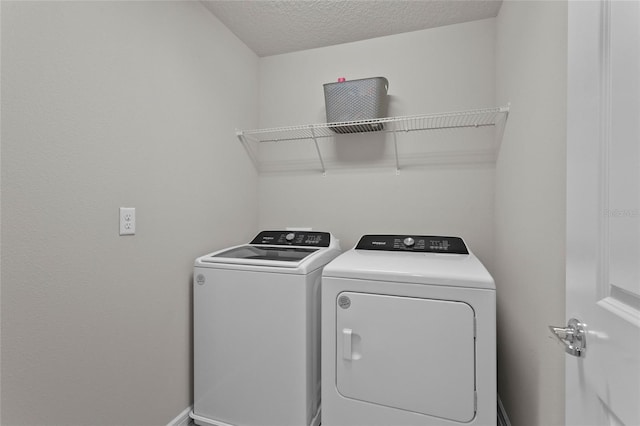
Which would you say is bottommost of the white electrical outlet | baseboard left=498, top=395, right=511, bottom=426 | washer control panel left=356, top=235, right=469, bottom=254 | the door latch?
baseboard left=498, top=395, right=511, bottom=426

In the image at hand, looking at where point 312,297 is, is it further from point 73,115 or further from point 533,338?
point 73,115

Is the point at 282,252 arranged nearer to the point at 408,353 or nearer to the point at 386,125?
the point at 408,353

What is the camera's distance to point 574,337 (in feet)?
2.12

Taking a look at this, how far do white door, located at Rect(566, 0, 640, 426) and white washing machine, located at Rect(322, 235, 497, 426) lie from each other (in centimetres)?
54

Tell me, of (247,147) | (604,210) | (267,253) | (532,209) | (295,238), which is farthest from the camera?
(247,147)

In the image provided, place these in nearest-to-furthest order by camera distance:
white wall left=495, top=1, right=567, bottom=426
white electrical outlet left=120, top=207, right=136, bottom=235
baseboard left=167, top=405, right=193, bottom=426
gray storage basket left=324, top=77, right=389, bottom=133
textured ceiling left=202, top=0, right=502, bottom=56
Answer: white wall left=495, top=1, right=567, bottom=426 → white electrical outlet left=120, top=207, right=136, bottom=235 → baseboard left=167, top=405, right=193, bottom=426 → textured ceiling left=202, top=0, right=502, bottom=56 → gray storage basket left=324, top=77, right=389, bottom=133

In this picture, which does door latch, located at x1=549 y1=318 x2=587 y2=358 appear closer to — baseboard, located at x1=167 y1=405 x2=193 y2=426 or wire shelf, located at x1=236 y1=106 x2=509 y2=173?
wire shelf, located at x1=236 y1=106 x2=509 y2=173

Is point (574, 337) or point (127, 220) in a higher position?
point (127, 220)

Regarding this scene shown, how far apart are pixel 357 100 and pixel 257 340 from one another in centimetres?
166

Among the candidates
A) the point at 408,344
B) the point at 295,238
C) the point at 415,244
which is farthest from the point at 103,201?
the point at 415,244

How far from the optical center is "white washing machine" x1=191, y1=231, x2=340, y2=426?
1.52 meters

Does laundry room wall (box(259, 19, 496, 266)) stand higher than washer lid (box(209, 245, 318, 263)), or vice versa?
laundry room wall (box(259, 19, 496, 266))

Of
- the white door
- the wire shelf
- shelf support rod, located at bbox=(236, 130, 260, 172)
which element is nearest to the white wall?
the wire shelf

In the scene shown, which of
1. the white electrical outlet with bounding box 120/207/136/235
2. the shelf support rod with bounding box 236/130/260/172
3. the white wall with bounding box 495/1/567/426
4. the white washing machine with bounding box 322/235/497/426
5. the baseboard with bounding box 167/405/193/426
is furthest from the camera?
the shelf support rod with bounding box 236/130/260/172
